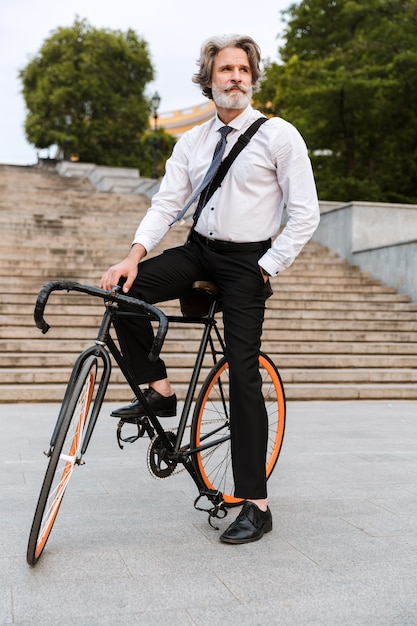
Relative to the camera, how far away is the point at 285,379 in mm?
9305

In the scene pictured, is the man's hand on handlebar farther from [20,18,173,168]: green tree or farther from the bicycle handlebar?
[20,18,173,168]: green tree

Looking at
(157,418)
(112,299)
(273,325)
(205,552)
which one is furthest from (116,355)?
(273,325)

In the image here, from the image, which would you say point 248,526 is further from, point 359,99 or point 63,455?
point 359,99

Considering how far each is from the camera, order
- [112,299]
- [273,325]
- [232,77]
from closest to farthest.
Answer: [112,299] → [232,77] → [273,325]

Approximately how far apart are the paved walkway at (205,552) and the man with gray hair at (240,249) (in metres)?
0.33

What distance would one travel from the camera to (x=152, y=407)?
12.1ft

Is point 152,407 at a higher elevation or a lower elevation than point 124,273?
lower

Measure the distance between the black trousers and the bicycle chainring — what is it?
0.26m

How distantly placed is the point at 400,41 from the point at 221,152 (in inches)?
849

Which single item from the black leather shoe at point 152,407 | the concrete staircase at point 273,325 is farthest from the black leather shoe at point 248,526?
the concrete staircase at point 273,325

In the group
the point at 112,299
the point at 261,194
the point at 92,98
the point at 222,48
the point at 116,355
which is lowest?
the point at 116,355

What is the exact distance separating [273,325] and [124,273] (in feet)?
25.3

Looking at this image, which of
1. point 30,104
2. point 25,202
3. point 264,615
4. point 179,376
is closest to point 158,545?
point 264,615

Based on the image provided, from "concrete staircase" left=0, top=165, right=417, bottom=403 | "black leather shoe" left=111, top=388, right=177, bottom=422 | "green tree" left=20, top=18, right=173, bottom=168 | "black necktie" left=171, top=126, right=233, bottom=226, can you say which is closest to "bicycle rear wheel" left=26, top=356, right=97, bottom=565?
"black leather shoe" left=111, top=388, right=177, bottom=422
